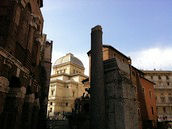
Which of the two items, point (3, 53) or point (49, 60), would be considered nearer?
point (3, 53)

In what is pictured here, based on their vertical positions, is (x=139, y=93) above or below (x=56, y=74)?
below

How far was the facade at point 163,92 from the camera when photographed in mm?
42031

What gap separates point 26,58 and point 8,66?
2.53 metres

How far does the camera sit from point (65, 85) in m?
46.7

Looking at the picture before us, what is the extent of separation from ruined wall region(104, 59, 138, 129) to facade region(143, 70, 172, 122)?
3782 cm

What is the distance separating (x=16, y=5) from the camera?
354 inches

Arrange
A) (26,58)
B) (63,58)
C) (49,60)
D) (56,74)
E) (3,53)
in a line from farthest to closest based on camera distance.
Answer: (63,58)
(56,74)
(49,60)
(26,58)
(3,53)

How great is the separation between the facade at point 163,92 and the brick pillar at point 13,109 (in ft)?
127

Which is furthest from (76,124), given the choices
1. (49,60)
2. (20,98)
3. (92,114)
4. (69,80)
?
(69,80)

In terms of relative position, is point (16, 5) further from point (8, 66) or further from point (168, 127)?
point (168, 127)

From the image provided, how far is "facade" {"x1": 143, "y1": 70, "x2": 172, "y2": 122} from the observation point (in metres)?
42.0

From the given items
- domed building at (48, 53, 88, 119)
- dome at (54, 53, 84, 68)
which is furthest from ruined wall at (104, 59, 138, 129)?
dome at (54, 53, 84, 68)

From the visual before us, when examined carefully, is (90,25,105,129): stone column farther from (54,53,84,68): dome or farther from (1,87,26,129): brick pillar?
(54,53,84,68): dome

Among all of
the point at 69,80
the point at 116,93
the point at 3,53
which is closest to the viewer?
the point at 116,93
